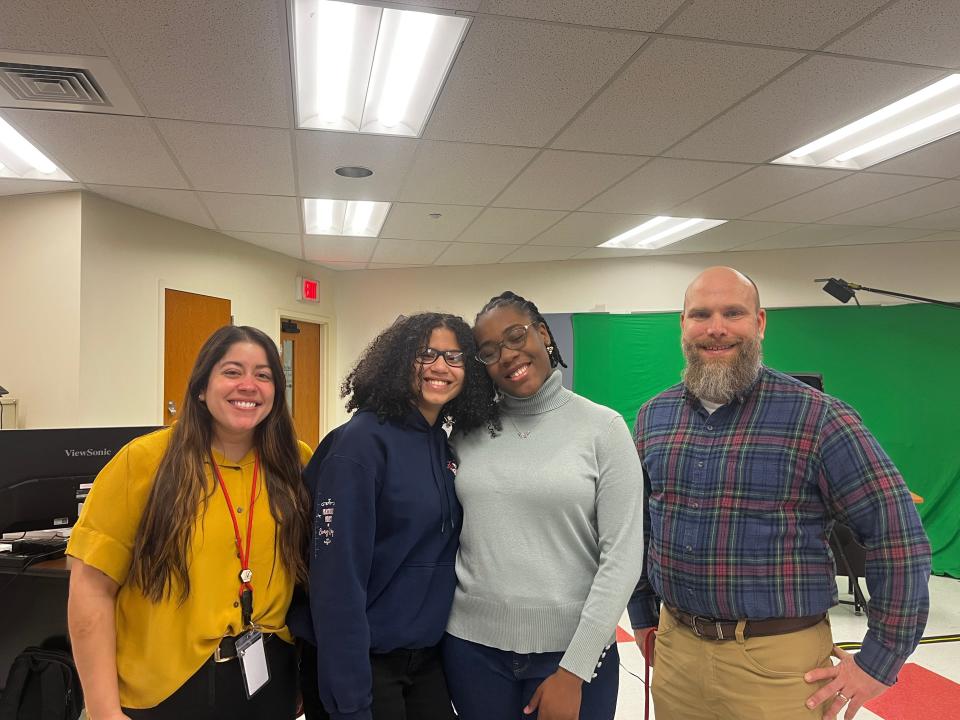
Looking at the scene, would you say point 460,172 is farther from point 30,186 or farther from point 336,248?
point 30,186

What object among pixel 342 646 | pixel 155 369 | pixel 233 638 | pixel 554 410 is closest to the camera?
pixel 342 646

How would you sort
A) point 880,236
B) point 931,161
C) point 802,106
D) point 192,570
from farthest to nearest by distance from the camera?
point 880,236 → point 931,161 → point 802,106 → point 192,570

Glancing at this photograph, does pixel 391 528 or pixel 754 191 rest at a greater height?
pixel 754 191

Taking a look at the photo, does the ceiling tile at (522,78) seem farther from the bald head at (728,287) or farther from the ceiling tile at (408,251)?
the ceiling tile at (408,251)

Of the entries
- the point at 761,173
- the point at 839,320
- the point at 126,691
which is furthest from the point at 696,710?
the point at 839,320

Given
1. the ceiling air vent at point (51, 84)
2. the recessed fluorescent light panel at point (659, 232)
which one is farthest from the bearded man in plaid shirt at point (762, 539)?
the recessed fluorescent light panel at point (659, 232)

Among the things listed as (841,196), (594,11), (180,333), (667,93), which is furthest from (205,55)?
(841,196)

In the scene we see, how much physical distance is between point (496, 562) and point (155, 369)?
417 cm

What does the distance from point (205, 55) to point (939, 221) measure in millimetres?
5192

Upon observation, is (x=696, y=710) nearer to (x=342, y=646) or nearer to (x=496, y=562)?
(x=496, y=562)

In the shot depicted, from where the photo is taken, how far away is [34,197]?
4.18m

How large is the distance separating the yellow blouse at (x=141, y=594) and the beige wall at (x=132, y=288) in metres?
3.30

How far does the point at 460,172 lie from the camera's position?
144 inches

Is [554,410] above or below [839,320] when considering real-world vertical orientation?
below
